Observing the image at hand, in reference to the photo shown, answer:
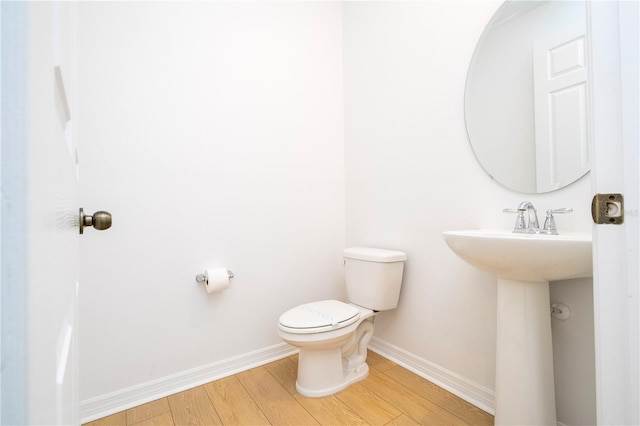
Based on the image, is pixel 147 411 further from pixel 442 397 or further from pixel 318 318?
pixel 442 397

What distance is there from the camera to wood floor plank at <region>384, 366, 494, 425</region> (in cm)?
129

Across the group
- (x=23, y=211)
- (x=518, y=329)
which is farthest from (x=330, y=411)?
(x=23, y=211)

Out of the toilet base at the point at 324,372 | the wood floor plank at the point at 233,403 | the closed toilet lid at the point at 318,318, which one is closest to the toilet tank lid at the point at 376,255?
the closed toilet lid at the point at 318,318

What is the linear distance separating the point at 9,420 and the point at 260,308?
1.75 m

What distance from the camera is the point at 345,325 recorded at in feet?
4.76

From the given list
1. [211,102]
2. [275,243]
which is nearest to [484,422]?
[275,243]

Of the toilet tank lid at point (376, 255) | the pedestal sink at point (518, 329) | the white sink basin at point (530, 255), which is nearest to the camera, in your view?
the white sink basin at point (530, 255)

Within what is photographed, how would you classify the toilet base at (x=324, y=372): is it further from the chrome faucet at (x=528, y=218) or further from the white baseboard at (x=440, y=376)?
the chrome faucet at (x=528, y=218)

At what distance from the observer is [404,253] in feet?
5.64

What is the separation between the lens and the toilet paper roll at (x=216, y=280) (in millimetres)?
1541

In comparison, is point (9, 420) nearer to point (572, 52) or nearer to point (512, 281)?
point (512, 281)

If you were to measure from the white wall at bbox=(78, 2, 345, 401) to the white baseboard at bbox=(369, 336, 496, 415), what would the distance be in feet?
1.64

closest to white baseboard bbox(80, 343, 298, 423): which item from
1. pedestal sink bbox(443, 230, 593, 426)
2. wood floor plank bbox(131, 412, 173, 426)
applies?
wood floor plank bbox(131, 412, 173, 426)

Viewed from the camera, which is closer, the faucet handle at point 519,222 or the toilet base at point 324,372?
the faucet handle at point 519,222
